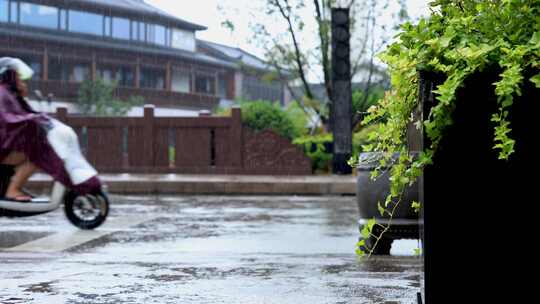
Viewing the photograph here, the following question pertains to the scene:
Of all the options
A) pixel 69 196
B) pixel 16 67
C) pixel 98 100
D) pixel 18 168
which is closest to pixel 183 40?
pixel 98 100

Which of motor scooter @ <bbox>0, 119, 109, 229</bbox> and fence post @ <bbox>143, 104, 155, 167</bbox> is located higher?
fence post @ <bbox>143, 104, 155, 167</bbox>

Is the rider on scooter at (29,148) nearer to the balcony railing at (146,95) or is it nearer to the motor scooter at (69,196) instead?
the motor scooter at (69,196)

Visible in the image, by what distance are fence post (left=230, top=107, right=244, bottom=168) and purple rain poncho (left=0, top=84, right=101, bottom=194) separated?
1342 cm

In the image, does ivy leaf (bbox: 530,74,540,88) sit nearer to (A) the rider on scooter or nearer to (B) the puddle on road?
(B) the puddle on road

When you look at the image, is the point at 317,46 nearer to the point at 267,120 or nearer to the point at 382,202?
the point at 267,120

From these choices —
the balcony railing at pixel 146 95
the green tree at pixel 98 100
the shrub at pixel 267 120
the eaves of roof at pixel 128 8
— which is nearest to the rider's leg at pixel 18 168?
the shrub at pixel 267 120

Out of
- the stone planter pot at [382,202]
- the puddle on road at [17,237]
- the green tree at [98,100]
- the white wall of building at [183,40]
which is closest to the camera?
the stone planter pot at [382,202]

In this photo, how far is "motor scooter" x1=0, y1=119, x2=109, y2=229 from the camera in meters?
9.09

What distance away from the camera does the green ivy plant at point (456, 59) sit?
3117 millimetres

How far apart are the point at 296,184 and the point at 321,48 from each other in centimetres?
900

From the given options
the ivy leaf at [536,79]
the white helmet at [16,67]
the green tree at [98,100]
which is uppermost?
the green tree at [98,100]

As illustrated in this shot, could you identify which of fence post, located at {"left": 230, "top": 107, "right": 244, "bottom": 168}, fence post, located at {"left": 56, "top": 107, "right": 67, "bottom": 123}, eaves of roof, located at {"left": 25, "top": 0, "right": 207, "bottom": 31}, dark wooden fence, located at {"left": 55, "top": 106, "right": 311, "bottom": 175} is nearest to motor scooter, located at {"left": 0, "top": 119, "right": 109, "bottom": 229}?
dark wooden fence, located at {"left": 55, "top": 106, "right": 311, "bottom": 175}

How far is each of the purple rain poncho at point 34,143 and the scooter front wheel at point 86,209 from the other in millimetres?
314

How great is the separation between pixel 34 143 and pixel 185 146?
551 inches
